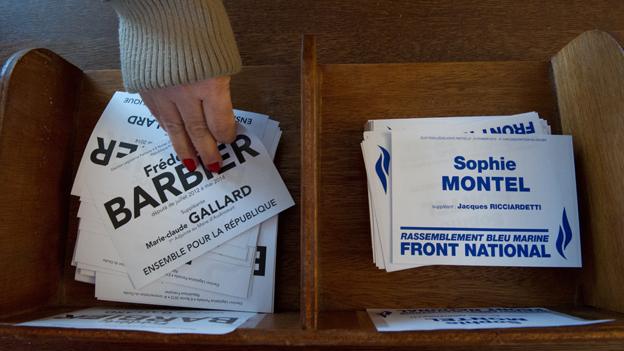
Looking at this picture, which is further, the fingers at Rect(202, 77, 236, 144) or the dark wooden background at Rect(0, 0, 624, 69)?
the dark wooden background at Rect(0, 0, 624, 69)

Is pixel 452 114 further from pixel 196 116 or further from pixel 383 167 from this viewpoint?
pixel 196 116

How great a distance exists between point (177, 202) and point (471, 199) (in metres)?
0.50

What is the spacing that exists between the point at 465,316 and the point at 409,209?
183mm

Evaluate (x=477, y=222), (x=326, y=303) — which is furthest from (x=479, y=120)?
(x=326, y=303)

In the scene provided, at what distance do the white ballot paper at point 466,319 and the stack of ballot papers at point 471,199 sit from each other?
7 centimetres

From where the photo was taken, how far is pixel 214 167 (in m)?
0.73

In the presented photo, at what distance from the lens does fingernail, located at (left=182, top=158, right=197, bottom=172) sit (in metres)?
0.73

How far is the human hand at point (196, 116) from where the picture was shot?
620mm

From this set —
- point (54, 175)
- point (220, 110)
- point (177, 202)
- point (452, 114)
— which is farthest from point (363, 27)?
point (54, 175)

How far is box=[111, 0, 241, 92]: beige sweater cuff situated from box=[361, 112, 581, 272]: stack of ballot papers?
0.29 meters

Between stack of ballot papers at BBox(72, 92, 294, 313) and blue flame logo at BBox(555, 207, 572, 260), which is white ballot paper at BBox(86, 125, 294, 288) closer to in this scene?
stack of ballot papers at BBox(72, 92, 294, 313)

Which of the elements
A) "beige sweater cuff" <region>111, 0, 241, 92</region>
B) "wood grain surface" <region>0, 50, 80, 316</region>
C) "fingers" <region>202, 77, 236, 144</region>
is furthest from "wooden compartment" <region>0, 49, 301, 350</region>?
"beige sweater cuff" <region>111, 0, 241, 92</region>

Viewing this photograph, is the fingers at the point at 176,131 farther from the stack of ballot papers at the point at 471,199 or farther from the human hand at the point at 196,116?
the stack of ballot papers at the point at 471,199

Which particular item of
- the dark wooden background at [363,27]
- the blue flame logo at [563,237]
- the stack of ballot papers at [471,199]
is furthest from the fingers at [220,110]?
the blue flame logo at [563,237]
